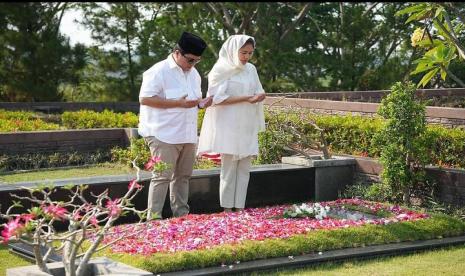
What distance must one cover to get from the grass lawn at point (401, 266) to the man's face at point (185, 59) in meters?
2.24

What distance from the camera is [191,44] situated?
670cm

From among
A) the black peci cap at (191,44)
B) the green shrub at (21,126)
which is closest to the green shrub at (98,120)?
the green shrub at (21,126)

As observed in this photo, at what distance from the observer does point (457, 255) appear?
19.6 ft

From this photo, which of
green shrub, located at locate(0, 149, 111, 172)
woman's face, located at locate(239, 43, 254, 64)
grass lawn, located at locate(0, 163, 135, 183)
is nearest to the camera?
woman's face, located at locate(239, 43, 254, 64)

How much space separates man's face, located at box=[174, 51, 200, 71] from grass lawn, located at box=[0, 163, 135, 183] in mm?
3453

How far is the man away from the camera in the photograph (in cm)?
672

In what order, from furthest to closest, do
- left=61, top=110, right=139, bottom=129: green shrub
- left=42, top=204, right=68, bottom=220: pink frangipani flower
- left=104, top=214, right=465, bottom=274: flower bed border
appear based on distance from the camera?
left=61, top=110, right=139, bottom=129: green shrub
left=104, top=214, right=465, bottom=274: flower bed border
left=42, top=204, right=68, bottom=220: pink frangipani flower

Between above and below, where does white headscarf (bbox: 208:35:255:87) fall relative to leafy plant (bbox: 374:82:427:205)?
above

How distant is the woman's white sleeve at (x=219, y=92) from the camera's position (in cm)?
712

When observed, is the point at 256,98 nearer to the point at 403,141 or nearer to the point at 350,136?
the point at 403,141

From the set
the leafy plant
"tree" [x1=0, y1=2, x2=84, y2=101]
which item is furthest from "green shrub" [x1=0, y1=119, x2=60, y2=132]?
"tree" [x1=0, y1=2, x2=84, y2=101]

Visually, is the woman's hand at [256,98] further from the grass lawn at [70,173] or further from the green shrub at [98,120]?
the green shrub at [98,120]

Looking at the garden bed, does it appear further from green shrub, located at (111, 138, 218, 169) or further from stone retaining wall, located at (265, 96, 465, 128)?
green shrub, located at (111, 138, 218, 169)

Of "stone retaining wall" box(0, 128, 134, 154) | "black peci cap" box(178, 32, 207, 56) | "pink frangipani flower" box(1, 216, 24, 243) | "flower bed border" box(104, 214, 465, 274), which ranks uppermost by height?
"black peci cap" box(178, 32, 207, 56)
